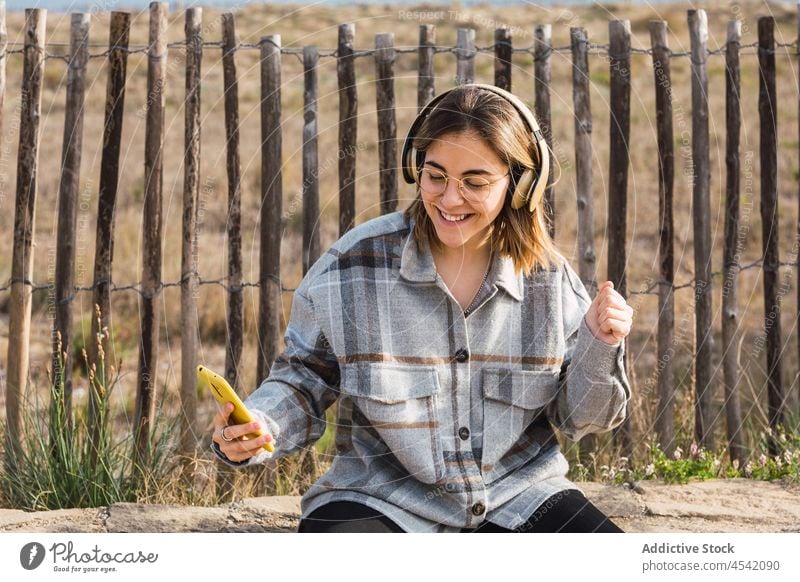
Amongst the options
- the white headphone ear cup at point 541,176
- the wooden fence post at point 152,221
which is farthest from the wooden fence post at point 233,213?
the white headphone ear cup at point 541,176

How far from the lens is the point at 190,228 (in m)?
4.26

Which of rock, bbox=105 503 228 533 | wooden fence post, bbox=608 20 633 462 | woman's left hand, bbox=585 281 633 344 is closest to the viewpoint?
woman's left hand, bbox=585 281 633 344

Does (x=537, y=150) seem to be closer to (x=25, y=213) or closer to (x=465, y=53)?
(x=465, y=53)

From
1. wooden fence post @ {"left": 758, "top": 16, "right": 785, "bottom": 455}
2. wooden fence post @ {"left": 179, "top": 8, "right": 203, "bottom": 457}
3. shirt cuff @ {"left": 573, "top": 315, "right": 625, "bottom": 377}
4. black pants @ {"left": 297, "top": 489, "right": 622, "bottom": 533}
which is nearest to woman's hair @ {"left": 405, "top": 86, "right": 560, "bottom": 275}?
shirt cuff @ {"left": 573, "top": 315, "right": 625, "bottom": 377}

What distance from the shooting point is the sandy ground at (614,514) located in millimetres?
3607

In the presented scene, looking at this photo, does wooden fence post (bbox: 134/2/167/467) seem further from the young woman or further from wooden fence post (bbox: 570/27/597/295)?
wooden fence post (bbox: 570/27/597/295)

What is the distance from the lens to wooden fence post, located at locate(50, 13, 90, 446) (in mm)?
4223

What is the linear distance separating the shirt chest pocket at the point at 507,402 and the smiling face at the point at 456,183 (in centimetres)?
39

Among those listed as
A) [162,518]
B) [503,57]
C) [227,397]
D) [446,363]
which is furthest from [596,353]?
[503,57]

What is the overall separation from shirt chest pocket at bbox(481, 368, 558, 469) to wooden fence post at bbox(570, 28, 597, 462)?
1.52 meters

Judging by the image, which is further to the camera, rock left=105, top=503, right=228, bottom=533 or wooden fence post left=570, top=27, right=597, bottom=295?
wooden fence post left=570, top=27, right=597, bottom=295
